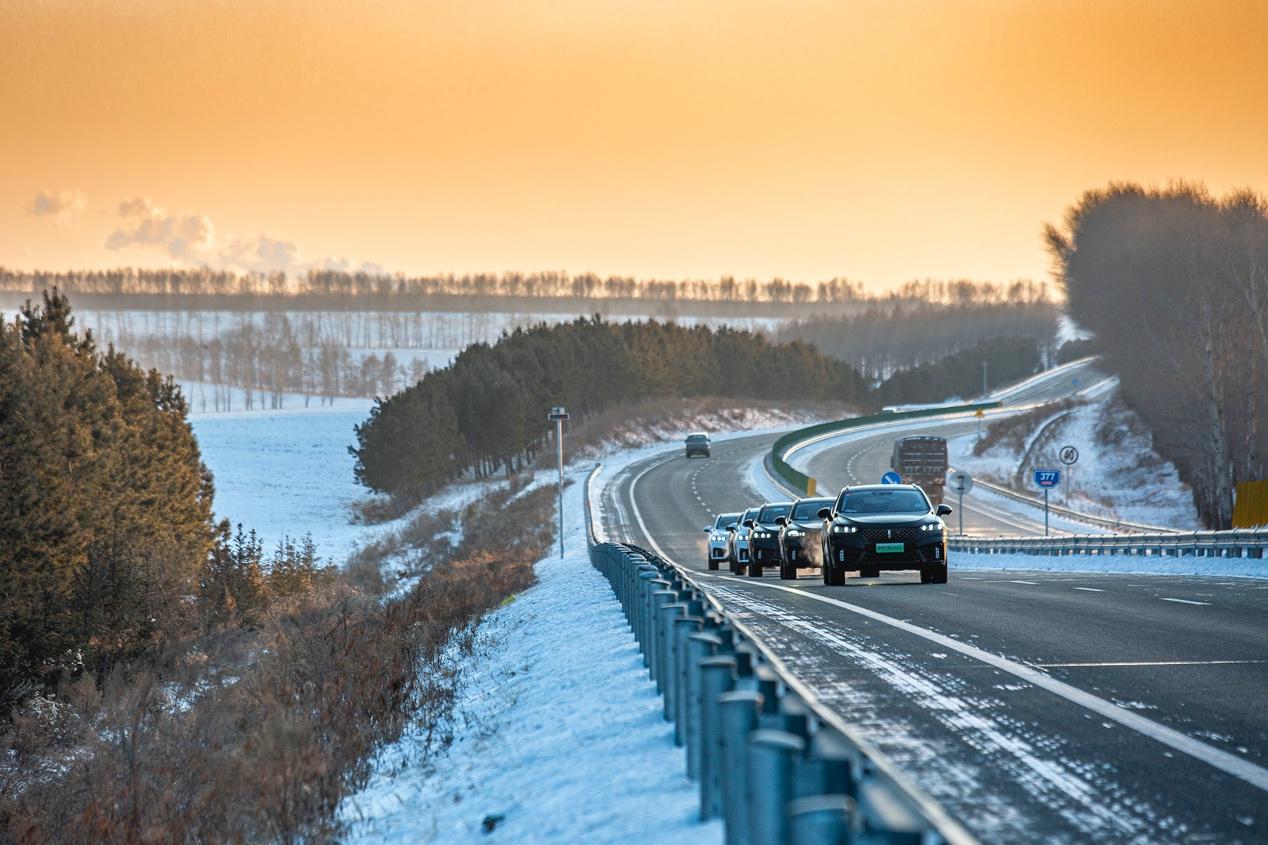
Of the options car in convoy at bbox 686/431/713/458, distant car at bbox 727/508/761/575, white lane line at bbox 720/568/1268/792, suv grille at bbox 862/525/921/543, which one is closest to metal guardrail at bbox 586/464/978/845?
white lane line at bbox 720/568/1268/792

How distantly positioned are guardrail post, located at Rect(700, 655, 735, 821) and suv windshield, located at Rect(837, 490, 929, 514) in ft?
52.1

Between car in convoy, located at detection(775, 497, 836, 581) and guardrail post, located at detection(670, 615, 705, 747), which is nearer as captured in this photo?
guardrail post, located at detection(670, 615, 705, 747)

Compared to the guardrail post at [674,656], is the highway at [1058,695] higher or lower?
lower

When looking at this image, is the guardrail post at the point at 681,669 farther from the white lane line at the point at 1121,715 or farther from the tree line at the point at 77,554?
the tree line at the point at 77,554

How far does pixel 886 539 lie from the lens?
824 inches

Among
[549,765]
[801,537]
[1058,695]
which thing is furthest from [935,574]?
[549,765]

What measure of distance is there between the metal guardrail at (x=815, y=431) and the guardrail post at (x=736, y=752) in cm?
5862

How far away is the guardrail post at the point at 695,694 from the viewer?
20.7 feet

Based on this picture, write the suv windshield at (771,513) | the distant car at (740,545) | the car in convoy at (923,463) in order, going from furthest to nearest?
the car in convoy at (923,463) < the distant car at (740,545) < the suv windshield at (771,513)

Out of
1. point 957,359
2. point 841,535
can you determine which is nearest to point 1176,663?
point 841,535

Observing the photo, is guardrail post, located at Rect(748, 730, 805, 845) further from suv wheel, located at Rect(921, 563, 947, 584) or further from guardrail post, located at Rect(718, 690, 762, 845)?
suv wheel, located at Rect(921, 563, 947, 584)

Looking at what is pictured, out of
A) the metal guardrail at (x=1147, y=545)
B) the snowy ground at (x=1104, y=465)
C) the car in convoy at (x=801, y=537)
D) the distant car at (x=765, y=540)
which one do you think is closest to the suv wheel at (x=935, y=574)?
the car in convoy at (x=801, y=537)

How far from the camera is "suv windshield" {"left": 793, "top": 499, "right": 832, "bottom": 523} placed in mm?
25812

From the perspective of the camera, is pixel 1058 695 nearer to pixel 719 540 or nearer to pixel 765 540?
pixel 765 540
